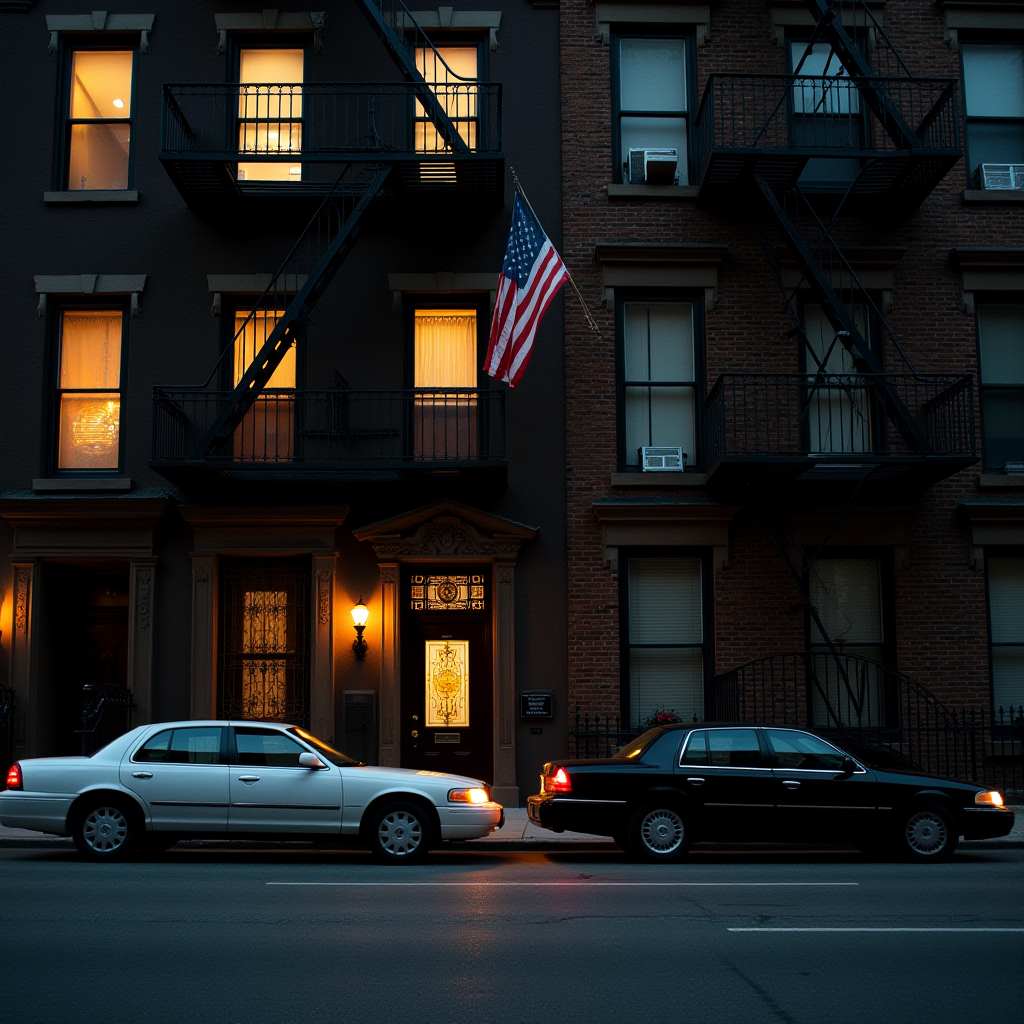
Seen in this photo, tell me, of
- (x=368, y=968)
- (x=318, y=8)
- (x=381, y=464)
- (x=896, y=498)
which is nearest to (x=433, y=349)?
(x=381, y=464)

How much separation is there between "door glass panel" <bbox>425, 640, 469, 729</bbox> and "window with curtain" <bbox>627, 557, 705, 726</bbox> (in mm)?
2266

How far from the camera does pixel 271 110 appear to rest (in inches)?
675

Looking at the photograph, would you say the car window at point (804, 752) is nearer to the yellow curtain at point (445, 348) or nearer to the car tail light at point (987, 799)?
the car tail light at point (987, 799)

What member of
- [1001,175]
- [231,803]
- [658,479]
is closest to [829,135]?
[1001,175]

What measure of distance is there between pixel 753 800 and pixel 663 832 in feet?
3.04

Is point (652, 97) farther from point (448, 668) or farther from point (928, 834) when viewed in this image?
point (928, 834)

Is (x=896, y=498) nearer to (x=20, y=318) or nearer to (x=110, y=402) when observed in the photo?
(x=110, y=402)

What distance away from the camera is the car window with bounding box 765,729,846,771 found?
1163cm

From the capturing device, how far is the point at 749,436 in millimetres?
15961

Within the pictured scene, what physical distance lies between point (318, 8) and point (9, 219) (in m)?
5.35

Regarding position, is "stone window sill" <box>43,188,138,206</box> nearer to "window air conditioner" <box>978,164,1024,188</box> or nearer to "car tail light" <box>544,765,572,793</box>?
"car tail light" <box>544,765,572,793</box>

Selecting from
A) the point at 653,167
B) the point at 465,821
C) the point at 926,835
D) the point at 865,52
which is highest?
the point at 865,52

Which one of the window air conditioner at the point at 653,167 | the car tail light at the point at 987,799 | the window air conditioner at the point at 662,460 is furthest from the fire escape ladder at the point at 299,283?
the car tail light at the point at 987,799

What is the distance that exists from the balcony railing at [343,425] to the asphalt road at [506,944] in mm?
6391
